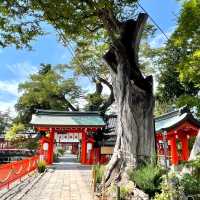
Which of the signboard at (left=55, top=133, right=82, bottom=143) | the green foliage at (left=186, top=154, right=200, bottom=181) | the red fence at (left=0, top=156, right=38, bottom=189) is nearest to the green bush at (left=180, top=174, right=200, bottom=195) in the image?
the green foliage at (left=186, top=154, right=200, bottom=181)

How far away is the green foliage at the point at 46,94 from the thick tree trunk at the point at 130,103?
96.5ft

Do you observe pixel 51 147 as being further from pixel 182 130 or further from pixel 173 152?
pixel 182 130

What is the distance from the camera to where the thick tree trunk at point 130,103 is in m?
11.2

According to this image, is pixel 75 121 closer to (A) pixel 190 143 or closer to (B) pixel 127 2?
(A) pixel 190 143

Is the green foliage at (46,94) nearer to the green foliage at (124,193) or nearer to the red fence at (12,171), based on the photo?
the red fence at (12,171)

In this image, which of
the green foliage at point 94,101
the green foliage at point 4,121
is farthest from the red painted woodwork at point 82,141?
the green foliage at point 4,121

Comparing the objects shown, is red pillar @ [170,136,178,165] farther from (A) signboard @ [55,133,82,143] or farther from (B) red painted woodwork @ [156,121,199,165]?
(A) signboard @ [55,133,82,143]

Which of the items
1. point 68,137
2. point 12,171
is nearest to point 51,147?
point 68,137

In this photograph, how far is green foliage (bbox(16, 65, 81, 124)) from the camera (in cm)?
4094

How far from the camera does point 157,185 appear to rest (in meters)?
9.13

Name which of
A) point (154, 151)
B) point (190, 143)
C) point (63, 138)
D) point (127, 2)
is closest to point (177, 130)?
point (190, 143)

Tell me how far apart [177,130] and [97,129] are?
9905 millimetres

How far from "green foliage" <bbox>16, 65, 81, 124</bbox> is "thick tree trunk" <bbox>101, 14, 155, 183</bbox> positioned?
2942cm

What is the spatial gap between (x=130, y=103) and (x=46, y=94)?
30718 mm
